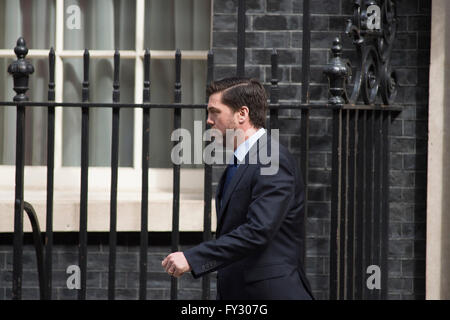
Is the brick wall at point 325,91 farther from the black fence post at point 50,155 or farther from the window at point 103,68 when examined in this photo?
the black fence post at point 50,155

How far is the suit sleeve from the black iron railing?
119cm

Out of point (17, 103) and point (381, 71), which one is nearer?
point (17, 103)

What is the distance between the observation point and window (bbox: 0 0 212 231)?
657cm

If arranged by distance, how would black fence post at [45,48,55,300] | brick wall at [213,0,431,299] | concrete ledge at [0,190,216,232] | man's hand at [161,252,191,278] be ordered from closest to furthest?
man's hand at [161,252,191,278], black fence post at [45,48,55,300], concrete ledge at [0,190,216,232], brick wall at [213,0,431,299]

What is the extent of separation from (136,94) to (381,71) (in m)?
1.65

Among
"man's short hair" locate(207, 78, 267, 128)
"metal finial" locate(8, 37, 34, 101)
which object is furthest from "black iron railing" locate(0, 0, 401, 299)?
"man's short hair" locate(207, 78, 267, 128)

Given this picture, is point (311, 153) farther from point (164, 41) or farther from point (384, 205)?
point (164, 41)

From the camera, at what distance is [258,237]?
12.3ft

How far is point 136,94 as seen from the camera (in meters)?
6.56

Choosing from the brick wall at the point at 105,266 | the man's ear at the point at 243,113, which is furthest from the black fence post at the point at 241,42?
the brick wall at the point at 105,266

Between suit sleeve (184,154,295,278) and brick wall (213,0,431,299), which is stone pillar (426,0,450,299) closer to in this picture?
brick wall (213,0,431,299)

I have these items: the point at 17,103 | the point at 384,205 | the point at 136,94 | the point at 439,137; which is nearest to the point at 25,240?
the point at 136,94

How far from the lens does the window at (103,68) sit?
657cm

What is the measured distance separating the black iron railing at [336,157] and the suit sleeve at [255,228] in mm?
1185
